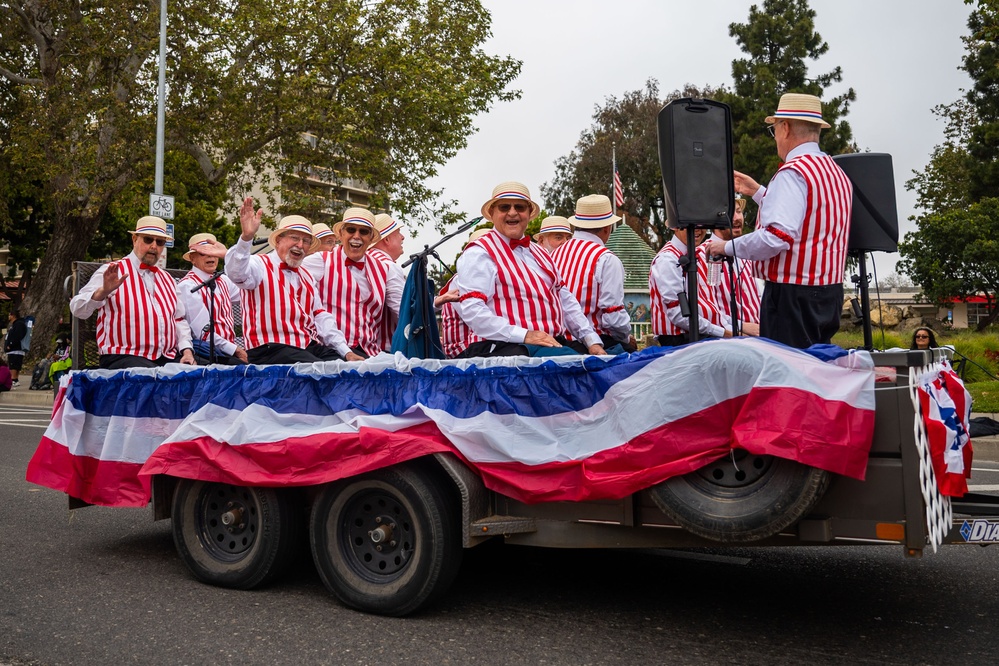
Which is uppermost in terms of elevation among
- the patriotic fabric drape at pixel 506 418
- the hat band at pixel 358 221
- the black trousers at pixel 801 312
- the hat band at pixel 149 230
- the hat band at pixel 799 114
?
the hat band at pixel 799 114

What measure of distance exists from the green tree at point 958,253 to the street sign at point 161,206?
24.5m

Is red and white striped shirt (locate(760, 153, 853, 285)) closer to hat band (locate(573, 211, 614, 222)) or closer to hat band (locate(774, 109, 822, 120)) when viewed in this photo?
hat band (locate(774, 109, 822, 120))

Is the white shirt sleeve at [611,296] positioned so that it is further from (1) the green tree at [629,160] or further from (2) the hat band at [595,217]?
(1) the green tree at [629,160]

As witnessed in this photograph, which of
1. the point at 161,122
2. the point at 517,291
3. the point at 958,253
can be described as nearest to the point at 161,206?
the point at 161,122

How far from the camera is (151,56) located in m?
26.2

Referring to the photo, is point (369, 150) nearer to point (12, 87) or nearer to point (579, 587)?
point (12, 87)

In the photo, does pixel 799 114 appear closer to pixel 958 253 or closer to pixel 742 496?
pixel 742 496

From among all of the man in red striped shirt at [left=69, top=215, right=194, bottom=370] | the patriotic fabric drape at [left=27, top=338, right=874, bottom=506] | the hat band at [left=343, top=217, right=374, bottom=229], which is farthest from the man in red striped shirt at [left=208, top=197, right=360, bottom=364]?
the patriotic fabric drape at [left=27, top=338, right=874, bottom=506]

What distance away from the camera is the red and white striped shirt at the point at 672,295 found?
7738mm

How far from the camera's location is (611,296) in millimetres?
7762

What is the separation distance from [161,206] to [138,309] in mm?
14859

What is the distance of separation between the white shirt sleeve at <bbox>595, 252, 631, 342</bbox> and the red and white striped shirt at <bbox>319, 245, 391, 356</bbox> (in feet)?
5.68

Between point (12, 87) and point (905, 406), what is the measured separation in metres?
30.0

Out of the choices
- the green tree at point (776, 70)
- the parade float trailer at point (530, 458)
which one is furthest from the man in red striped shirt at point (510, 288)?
the green tree at point (776, 70)
